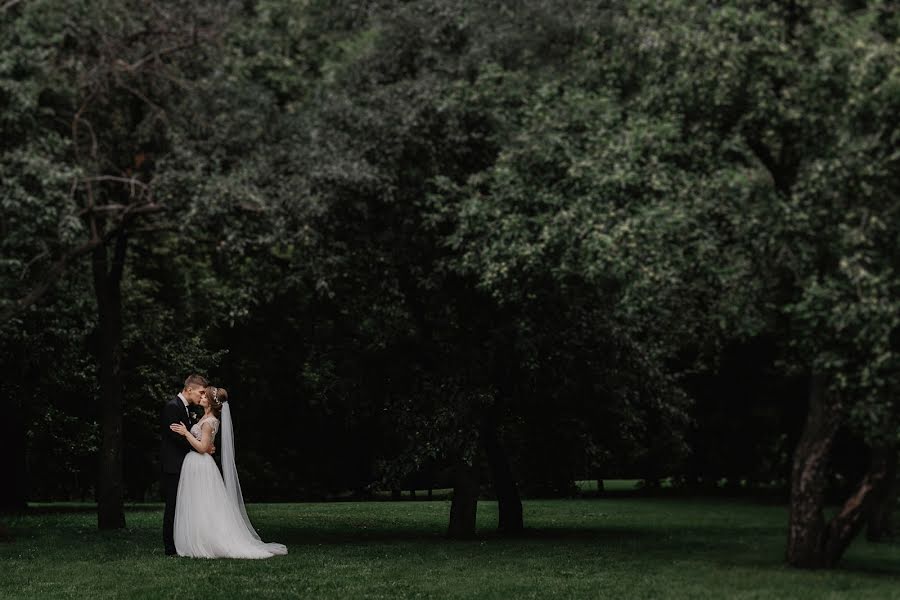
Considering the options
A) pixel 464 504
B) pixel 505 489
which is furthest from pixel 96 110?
pixel 505 489

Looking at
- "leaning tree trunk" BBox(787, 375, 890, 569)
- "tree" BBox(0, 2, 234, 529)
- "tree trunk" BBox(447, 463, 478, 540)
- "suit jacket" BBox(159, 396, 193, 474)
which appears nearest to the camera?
"leaning tree trunk" BBox(787, 375, 890, 569)

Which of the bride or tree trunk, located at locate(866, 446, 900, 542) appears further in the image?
the bride

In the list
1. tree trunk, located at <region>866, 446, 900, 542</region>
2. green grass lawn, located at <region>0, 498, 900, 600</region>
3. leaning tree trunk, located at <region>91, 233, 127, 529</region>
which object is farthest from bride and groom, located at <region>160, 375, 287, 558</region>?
tree trunk, located at <region>866, 446, 900, 542</region>

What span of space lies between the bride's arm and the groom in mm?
150

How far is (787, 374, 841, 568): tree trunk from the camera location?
16.1 m

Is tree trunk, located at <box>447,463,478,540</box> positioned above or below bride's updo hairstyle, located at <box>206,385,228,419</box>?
below

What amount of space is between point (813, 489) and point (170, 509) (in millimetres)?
9524

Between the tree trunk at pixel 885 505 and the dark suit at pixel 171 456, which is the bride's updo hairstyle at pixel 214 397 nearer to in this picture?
the dark suit at pixel 171 456

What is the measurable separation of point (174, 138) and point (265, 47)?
3294mm

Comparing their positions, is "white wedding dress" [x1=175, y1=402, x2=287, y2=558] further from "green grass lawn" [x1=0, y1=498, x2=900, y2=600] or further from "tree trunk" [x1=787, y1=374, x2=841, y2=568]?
"tree trunk" [x1=787, y1=374, x2=841, y2=568]

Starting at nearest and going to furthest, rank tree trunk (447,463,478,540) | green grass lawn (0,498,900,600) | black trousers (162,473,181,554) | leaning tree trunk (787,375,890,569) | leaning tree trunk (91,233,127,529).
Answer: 1. green grass lawn (0,498,900,600)
2. leaning tree trunk (787,375,890,569)
3. black trousers (162,473,181,554)
4. tree trunk (447,463,478,540)
5. leaning tree trunk (91,233,127,529)

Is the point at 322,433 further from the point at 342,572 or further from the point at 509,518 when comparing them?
the point at 342,572

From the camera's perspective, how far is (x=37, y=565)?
708 inches

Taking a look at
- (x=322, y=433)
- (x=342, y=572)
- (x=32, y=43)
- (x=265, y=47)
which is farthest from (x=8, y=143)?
(x=322, y=433)
